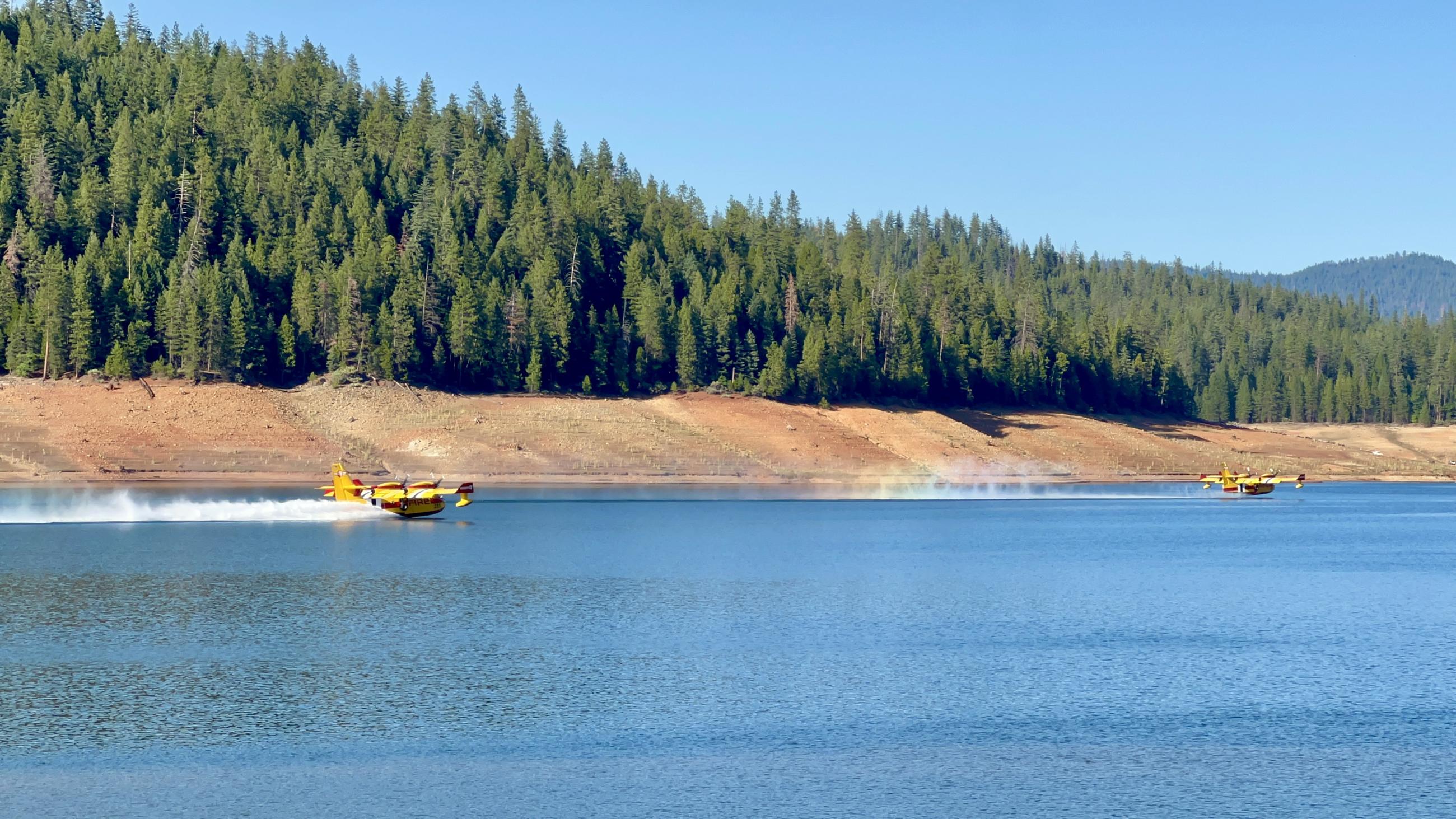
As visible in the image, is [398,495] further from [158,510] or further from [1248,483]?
[1248,483]

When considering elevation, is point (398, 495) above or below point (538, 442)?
below

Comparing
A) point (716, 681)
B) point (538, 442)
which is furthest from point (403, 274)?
point (716, 681)

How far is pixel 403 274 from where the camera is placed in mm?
143375

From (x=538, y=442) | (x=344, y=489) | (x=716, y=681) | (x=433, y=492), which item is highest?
(x=538, y=442)

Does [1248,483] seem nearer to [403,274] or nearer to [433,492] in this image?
[433,492]

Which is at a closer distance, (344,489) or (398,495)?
(398,495)

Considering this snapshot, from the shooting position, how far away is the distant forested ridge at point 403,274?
441 ft

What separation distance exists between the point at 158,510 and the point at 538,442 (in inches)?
1774

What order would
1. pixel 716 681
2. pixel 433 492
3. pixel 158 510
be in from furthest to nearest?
pixel 433 492, pixel 158 510, pixel 716 681

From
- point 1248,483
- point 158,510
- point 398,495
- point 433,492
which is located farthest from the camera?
point 1248,483

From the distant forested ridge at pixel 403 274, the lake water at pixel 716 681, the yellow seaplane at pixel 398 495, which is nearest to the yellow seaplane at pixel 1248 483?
the distant forested ridge at pixel 403 274

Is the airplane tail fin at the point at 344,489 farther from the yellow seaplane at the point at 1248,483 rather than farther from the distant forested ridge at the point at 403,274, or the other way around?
the yellow seaplane at the point at 1248,483

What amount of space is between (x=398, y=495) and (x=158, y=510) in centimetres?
1466

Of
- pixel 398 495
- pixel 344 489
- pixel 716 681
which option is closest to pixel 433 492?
pixel 398 495
